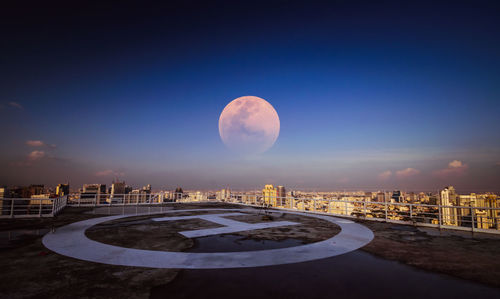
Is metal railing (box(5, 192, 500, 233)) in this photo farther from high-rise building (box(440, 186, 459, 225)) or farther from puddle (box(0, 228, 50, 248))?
A: puddle (box(0, 228, 50, 248))

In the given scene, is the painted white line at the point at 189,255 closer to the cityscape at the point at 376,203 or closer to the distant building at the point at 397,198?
the cityscape at the point at 376,203

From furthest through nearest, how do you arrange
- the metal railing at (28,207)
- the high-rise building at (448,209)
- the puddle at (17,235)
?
→ 1. the metal railing at (28,207)
2. the high-rise building at (448,209)
3. the puddle at (17,235)

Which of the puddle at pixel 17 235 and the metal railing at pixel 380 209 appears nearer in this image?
the puddle at pixel 17 235

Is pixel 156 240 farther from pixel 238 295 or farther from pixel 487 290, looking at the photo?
pixel 487 290

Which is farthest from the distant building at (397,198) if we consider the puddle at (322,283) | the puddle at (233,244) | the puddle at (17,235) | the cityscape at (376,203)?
the puddle at (17,235)

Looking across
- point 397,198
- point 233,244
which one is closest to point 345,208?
point 397,198

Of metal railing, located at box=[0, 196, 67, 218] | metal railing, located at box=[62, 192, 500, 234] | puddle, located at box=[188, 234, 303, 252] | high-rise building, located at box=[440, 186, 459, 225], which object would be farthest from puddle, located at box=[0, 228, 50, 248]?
high-rise building, located at box=[440, 186, 459, 225]

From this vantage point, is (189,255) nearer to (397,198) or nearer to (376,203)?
(376,203)

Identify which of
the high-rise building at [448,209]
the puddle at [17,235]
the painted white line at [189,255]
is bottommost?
the puddle at [17,235]

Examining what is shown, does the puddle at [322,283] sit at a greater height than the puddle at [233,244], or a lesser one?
greater
